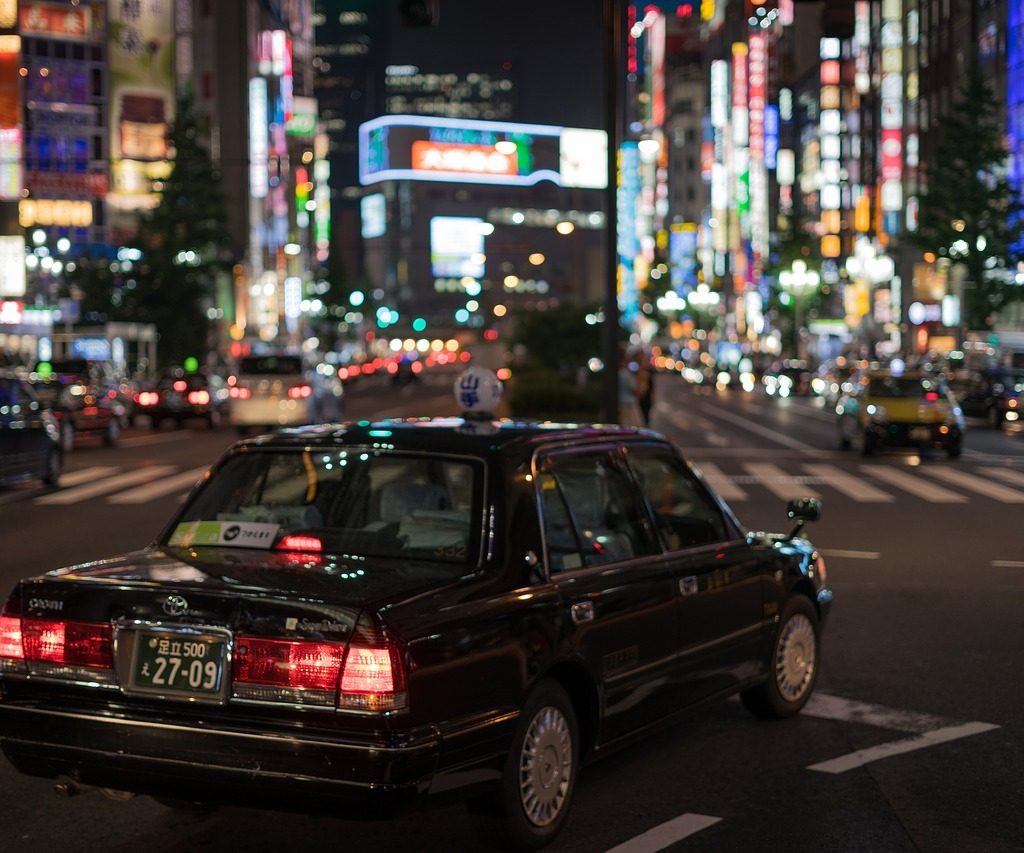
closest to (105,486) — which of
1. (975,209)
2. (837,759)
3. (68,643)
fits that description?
(837,759)

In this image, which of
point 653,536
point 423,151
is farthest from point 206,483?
point 423,151

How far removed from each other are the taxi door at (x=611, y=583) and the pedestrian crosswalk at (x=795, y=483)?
12515 mm

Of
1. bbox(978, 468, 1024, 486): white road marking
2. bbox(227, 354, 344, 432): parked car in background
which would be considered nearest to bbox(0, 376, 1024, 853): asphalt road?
bbox(978, 468, 1024, 486): white road marking

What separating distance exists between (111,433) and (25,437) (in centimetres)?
1230

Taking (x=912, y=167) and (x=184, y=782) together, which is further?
(x=912, y=167)

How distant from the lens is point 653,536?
6.55 m

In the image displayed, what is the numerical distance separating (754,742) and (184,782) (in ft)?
10.3

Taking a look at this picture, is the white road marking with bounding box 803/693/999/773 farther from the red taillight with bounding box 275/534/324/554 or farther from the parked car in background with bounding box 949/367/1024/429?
the parked car in background with bounding box 949/367/1024/429

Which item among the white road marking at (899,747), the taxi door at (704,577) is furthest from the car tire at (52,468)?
the white road marking at (899,747)

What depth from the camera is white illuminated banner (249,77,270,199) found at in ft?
337

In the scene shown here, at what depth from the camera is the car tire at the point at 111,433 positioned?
32469 millimetres

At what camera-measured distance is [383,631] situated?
15.9ft

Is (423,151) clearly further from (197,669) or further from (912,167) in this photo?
(197,669)

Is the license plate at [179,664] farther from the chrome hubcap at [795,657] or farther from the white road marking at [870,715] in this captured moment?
the white road marking at [870,715]
